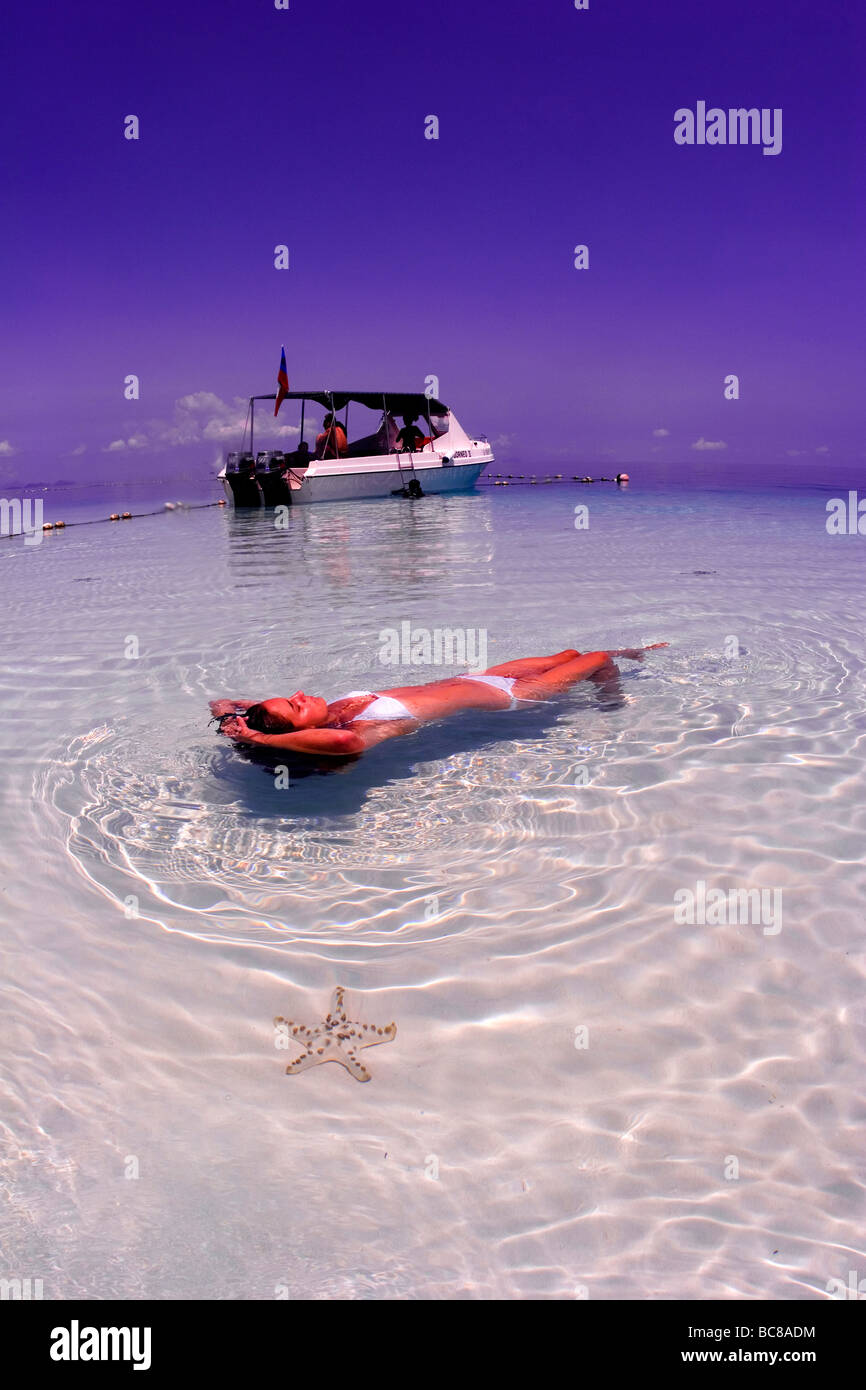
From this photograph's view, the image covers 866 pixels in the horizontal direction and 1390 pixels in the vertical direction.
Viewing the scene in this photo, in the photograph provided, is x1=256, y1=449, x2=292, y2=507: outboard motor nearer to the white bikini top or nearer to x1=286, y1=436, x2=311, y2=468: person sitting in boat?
x1=286, y1=436, x2=311, y2=468: person sitting in boat

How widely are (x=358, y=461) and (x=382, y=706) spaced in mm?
26483

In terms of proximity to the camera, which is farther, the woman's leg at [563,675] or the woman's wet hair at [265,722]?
the woman's leg at [563,675]

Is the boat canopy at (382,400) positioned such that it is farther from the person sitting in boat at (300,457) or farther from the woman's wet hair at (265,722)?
the woman's wet hair at (265,722)

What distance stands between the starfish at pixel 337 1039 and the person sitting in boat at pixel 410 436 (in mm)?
30356

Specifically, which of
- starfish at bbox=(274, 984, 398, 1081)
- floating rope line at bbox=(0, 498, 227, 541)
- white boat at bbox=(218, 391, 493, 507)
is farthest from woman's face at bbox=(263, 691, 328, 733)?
white boat at bbox=(218, 391, 493, 507)

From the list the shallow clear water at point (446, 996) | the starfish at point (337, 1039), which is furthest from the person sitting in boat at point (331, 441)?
the starfish at point (337, 1039)

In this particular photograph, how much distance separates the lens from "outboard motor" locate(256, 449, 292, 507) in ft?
94.9

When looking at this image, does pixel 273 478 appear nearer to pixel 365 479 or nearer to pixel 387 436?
pixel 365 479

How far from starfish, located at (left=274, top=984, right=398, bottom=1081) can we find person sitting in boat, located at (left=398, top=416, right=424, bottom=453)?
99.6 feet

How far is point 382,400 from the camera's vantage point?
97.5 feet

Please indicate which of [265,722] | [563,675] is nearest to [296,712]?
[265,722]

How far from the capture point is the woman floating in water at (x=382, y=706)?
4.60 metres

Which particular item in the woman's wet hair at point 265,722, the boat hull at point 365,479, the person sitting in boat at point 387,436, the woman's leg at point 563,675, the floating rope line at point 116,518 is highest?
the person sitting in boat at point 387,436
